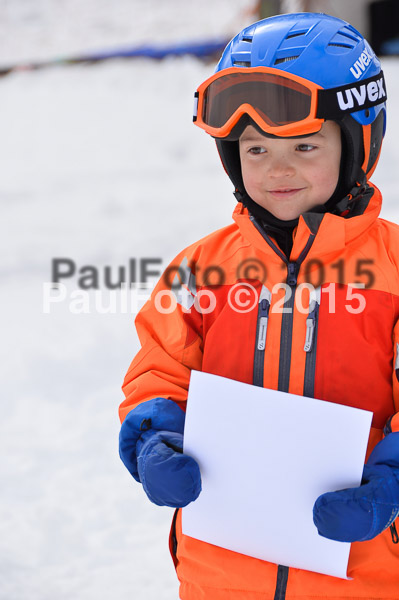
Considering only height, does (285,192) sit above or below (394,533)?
above

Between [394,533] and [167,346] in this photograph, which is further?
[167,346]

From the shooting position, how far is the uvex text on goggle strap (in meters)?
1.13

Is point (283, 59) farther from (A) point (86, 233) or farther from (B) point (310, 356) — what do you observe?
(A) point (86, 233)

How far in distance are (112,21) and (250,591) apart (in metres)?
3.99

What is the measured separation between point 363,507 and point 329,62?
740 mm

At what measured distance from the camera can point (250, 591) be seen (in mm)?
1120

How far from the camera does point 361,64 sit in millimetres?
1219

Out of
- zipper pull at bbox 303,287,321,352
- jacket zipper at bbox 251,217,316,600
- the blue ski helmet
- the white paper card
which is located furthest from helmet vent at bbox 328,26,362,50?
the white paper card

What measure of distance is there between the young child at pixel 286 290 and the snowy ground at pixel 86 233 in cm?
81

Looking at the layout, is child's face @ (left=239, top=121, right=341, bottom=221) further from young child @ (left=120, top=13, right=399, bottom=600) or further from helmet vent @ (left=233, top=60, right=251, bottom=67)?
helmet vent @ (left=233, top=60, right=251, bottom=67)

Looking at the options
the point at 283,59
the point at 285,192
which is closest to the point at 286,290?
the point at 285,192

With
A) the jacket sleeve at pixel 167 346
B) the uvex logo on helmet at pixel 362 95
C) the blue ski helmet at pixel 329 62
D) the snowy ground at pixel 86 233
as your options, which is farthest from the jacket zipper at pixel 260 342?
the snowy ground at pixel 86 233

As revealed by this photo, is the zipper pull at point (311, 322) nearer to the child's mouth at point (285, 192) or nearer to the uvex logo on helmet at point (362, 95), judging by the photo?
the child's mouth at point (285, 192)

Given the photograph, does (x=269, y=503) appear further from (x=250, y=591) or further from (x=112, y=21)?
(x=112, y=21)
